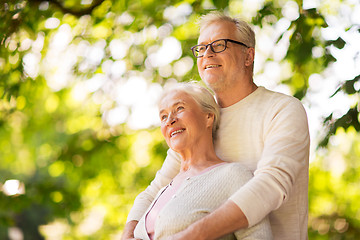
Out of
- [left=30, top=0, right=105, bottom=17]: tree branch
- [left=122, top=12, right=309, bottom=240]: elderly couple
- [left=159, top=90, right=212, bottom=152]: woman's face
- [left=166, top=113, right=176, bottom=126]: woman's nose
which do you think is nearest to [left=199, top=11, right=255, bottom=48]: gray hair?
[left=122, top=12, right=309, bottom=240]: elderly couple

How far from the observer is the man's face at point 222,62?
7.12 ft

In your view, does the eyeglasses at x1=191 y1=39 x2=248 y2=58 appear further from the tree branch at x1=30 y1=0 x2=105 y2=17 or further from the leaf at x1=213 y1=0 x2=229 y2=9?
the tree branch at x1=30 y1=0 x2=105 y2=17

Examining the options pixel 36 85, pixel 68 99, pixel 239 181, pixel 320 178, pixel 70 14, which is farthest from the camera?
pixel 320 178

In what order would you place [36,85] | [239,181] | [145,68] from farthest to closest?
[145,68] < [36,85] < [239,181]

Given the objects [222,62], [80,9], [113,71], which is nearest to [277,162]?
[222,62]

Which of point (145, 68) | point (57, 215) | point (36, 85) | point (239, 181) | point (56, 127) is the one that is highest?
point (239, 181)

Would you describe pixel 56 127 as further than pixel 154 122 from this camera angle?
Yes

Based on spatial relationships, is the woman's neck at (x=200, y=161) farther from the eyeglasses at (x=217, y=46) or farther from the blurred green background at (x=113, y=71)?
the blurred green background at (x=113, y=71)

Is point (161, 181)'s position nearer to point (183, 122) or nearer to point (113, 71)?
point (183, 122)

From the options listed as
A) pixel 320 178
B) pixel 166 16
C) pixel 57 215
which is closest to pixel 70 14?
pixel 166 16

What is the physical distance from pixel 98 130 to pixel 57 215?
1124 millimetres

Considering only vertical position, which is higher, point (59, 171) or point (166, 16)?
point (166, 16)

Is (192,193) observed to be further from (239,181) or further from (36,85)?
(36,85)

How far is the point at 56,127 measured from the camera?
311 inches
